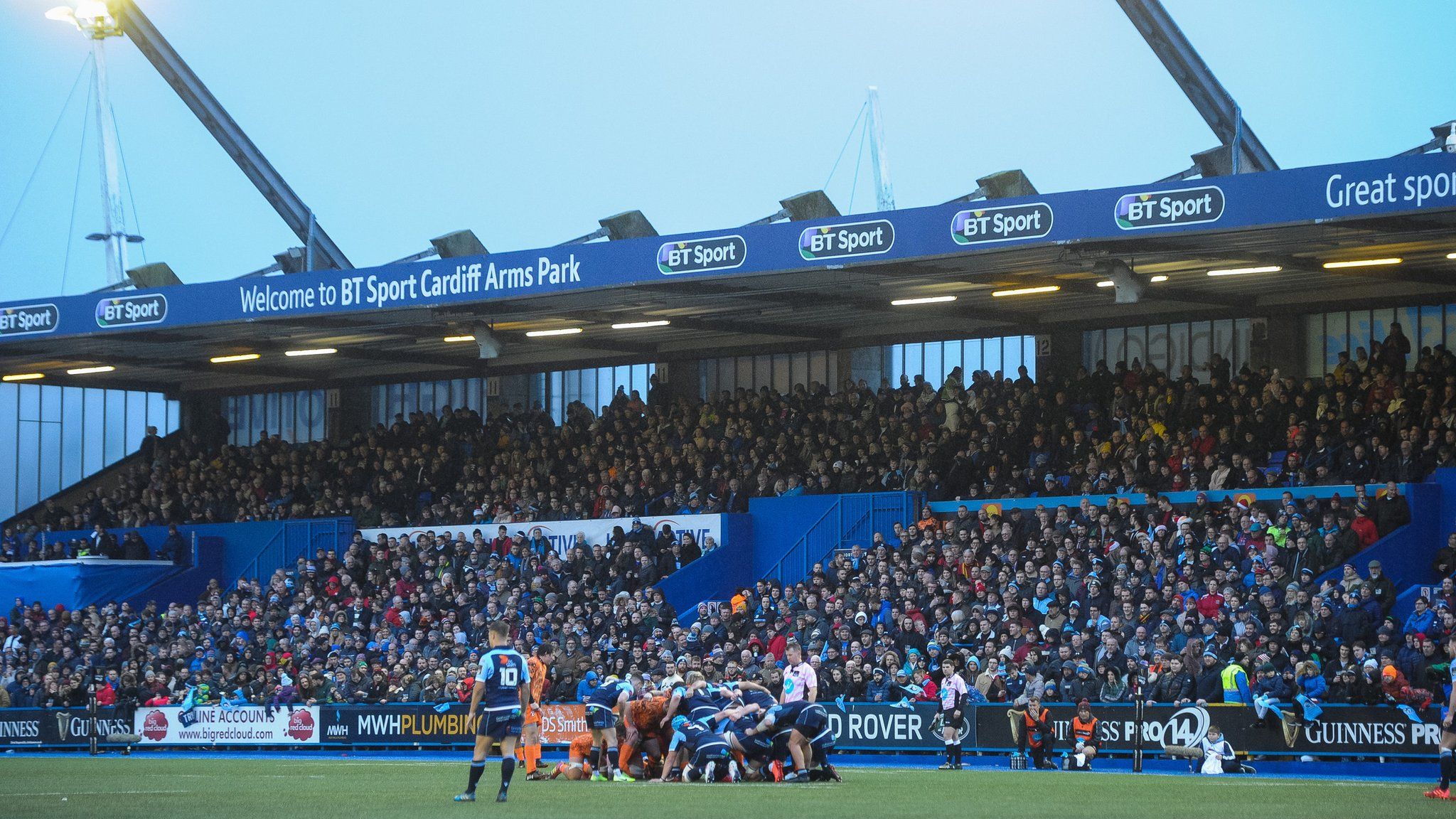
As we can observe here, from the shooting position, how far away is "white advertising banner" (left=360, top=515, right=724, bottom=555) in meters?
32.7

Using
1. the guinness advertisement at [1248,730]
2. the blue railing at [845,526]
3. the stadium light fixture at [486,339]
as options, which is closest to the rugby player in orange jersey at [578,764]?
the guinness advertisement at [1248,730]

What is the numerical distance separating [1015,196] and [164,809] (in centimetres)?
1590

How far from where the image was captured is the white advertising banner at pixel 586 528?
32.7 m

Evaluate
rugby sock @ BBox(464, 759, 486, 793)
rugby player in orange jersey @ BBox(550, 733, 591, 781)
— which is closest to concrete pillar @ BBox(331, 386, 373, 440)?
rugby player in orange jersey @ BBox(550, 733, 591, 781)

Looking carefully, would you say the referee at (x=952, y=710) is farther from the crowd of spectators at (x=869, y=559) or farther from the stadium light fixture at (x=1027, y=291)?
the stadium light fixture at (x=1027, y=291)

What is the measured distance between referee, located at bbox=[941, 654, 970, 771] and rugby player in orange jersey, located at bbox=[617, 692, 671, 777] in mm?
4704

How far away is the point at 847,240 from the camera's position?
27.1m

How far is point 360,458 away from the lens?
39781 millimetres

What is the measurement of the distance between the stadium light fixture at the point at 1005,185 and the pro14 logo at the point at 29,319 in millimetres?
18652

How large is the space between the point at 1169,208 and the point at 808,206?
6190 millimetres

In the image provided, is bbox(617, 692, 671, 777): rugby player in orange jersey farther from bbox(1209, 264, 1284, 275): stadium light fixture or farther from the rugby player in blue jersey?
bbox(1209, 264, 1284, 275): stadium light fixture

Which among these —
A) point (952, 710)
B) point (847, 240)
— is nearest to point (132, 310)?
point (847, 240)

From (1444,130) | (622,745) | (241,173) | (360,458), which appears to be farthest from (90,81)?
(1444,130)

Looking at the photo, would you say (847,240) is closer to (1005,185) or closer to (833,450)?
Result: (1005,185)
